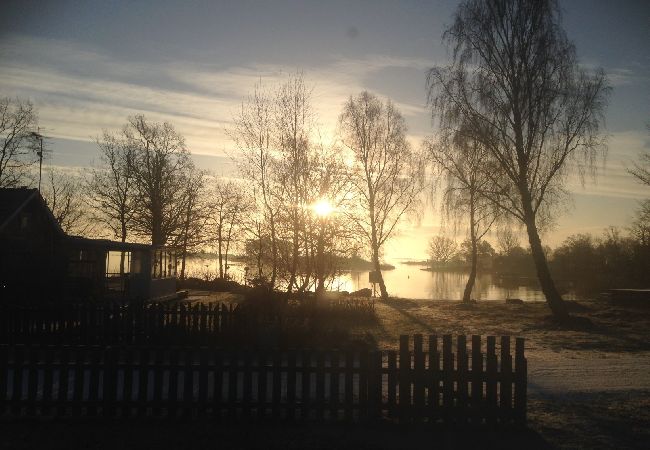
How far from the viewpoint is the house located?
23.6 metres

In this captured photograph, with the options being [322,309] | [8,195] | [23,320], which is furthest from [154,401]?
[8,195]

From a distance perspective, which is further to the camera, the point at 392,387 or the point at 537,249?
the point at 537,249

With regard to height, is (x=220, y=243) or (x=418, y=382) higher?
(x=220, y=243)

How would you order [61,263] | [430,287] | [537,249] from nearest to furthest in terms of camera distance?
[537,249]
[61,263]
[430,287]

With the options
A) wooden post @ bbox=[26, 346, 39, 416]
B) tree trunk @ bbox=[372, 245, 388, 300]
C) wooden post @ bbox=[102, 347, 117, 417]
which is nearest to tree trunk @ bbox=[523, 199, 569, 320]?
tree trunk @ bbox=[372, 245, 388, 300]

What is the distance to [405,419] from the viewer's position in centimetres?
713

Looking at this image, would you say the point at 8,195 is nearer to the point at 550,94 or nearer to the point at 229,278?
the point at 229,278

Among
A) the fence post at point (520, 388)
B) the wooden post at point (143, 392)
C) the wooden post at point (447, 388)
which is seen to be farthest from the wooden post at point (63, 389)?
the fence post at point (520, 388)

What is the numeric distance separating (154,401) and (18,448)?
1.55 m

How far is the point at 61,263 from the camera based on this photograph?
26344 mm

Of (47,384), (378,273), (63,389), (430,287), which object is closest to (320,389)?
(63,389)

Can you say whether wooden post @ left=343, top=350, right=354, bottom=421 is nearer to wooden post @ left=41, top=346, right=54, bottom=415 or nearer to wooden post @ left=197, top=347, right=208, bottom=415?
wooden post @ left=197, top=347, right=208, bottom=415

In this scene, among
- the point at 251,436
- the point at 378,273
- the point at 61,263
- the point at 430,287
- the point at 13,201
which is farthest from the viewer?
the point at 430,287

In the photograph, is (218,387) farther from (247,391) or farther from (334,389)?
(334,389)
